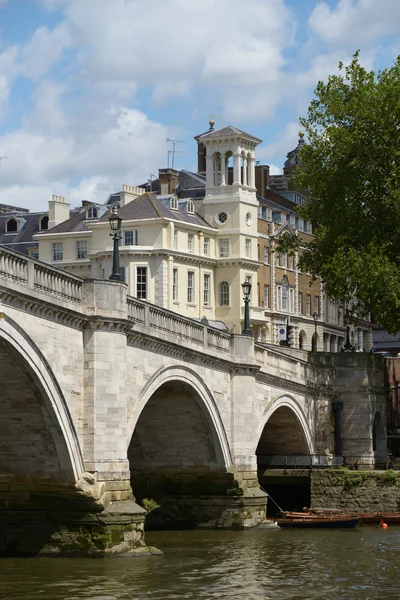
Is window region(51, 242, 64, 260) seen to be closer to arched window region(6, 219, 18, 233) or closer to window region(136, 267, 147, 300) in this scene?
window region(136, 267, 147, 300)

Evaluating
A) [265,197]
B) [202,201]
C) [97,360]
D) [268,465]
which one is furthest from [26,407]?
[265,197]

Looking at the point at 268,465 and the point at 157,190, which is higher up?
the point at 157,190

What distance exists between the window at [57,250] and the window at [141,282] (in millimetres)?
7159

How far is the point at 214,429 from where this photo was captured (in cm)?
4047

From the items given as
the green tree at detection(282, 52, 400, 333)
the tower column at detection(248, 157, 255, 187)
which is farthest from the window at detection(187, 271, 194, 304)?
the green tree at detection(282, 52, 400, 333)

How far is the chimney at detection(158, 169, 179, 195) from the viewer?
84188mm

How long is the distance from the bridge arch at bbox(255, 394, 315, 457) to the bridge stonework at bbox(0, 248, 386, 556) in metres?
3.25

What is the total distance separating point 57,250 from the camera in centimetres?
8200

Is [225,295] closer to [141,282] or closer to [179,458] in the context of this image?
[141,282]

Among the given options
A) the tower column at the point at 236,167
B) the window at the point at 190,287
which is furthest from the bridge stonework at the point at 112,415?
the tower column at the point at 236,167

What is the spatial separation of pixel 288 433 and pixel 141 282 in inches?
1095

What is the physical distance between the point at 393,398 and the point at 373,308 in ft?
25.0

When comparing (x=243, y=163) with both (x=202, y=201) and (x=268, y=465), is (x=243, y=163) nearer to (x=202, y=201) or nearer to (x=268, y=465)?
(x=202, y=201)

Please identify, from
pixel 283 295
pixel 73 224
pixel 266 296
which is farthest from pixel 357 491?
pixel 283 295
